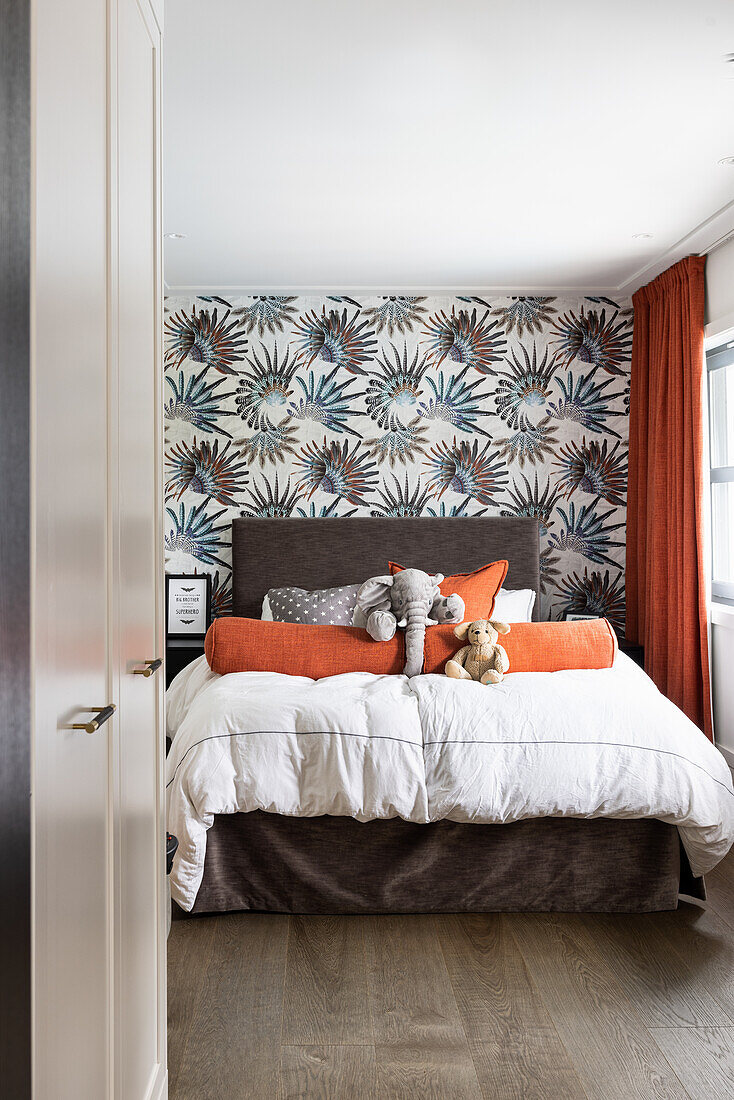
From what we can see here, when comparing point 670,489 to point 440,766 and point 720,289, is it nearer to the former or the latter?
A: point 720,289

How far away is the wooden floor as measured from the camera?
199cm

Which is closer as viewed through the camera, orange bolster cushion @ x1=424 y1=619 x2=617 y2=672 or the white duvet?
the white duvet

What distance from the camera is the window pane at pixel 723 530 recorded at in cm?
435

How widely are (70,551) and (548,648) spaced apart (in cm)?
244

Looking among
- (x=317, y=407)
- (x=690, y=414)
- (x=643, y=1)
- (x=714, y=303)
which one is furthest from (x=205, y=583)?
(x=643, y=1)

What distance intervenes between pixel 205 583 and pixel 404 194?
96.3 inches

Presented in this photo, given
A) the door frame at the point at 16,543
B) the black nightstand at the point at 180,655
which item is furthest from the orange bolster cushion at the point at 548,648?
the door frame at the point at 16,543

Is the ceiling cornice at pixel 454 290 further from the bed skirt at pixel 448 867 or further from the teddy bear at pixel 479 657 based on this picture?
the bed skirt at pixel 448 867

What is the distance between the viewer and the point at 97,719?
118 cm

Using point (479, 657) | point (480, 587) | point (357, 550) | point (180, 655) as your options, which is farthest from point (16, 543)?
point (357, 550)

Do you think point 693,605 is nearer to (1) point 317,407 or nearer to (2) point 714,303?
(2) point 714,303

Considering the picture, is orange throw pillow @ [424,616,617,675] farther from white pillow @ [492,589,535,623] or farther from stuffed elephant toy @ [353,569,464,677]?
white pillow @ [492,589,535,623]

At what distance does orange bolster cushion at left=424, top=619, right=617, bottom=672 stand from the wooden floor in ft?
2.89

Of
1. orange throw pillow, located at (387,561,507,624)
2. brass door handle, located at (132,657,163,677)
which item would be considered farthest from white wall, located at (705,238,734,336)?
brass door handle, located at (132,657,163,677)
